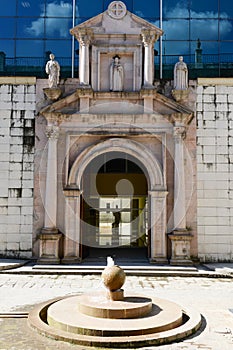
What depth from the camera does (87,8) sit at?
17.9 m

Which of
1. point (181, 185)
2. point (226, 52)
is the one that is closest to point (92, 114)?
point (181, 185)

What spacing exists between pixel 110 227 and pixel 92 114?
954cm

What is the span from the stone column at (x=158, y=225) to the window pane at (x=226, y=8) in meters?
8.94

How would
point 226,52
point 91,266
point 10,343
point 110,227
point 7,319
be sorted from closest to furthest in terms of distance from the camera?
1. point 10,343
2. point 7,319
3. point 91,266
4. point 226,52
5. point 110,227

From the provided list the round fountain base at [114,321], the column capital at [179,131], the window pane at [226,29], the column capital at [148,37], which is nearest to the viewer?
the round fountain base at [114,321]

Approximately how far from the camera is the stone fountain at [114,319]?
655cm

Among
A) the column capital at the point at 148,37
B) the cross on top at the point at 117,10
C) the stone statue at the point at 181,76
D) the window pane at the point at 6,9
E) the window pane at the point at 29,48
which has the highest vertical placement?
the window pane at the point at 6,9

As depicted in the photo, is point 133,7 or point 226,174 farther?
point 133,7

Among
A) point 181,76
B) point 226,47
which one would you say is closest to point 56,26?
point 181,76

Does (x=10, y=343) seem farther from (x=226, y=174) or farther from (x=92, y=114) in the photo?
(x=226, y=174)

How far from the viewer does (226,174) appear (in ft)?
50.8

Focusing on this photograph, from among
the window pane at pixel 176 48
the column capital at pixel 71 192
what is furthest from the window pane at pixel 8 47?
the column capital at pixel 71 192

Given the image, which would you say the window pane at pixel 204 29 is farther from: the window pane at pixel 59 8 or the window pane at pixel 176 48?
the window pane at pixel 59 8

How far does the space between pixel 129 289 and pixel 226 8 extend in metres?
13.4
